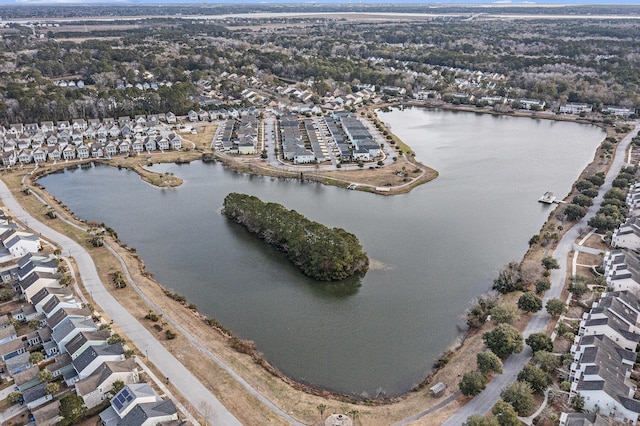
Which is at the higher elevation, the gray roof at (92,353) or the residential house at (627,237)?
the residential house at (627,237)

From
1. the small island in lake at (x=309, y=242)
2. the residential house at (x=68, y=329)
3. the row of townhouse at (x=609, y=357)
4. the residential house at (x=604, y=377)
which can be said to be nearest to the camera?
the residential house at (x=604, y=377)

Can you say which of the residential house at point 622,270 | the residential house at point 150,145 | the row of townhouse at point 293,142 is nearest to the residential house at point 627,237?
the residential house at point 622,270

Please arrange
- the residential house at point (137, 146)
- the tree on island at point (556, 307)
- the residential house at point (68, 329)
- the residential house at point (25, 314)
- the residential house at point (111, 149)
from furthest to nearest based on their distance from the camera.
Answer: the residential house at point (137, 146), the residential house at point (111, 149), the residential house at point (25, 314), the tree on island at point (556, 307), the residential house at point (68, 329)

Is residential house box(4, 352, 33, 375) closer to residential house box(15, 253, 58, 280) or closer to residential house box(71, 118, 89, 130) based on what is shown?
residential house box(15, 253, 58, 280)

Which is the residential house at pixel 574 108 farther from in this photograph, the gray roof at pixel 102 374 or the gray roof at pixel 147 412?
the gray roof at pixel 147 412

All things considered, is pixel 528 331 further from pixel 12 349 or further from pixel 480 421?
pixel 12 349

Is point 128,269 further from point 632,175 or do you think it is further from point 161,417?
point 632,175

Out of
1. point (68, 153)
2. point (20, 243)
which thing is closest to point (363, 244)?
point (20, 243)
